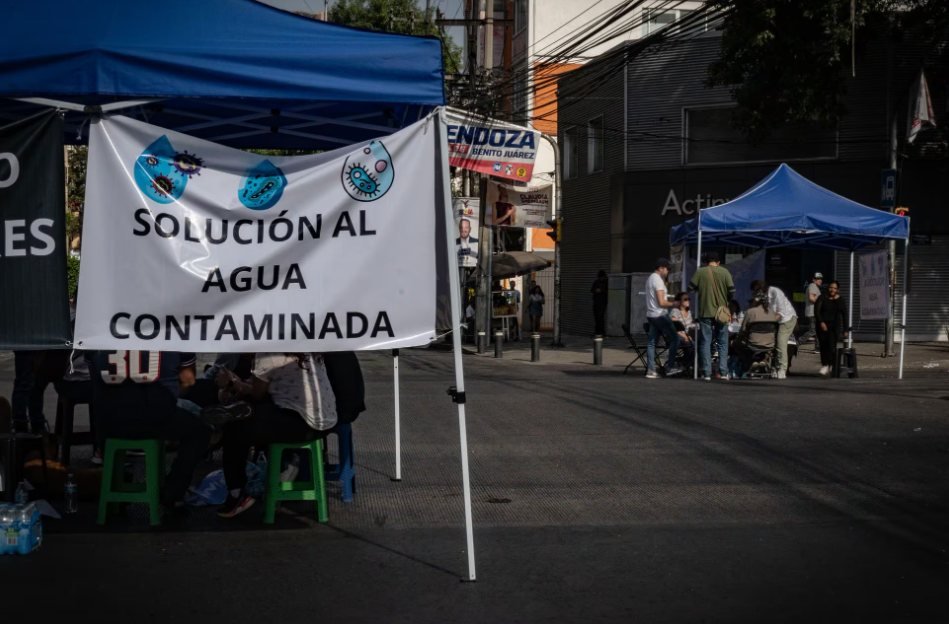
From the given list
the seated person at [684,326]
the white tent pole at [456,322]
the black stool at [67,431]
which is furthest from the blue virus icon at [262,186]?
the seated person at [684,326]

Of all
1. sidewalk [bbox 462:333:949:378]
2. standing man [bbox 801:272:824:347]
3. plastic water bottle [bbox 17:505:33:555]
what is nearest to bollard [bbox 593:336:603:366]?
sidewalk [bbox 462:333:949:378]

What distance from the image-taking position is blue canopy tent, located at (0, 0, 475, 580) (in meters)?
5.99

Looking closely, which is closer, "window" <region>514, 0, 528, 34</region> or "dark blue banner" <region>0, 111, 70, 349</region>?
"dark blue banner" <region>0, 111, 70, 349</region>

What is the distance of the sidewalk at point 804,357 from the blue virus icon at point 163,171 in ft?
45.3

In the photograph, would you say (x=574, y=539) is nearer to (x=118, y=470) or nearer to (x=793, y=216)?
(x=118, y=470)

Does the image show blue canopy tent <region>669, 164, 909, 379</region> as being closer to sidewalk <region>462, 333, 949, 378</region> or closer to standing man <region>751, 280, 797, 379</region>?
standing man <region>751, 280, 797, 379</region>

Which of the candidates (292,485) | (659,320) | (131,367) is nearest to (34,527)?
(131,367)

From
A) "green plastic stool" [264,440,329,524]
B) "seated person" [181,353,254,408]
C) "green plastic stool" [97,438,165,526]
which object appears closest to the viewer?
"green plastic stool" [97,438,165,526]

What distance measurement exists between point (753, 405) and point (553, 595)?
26.9 feet

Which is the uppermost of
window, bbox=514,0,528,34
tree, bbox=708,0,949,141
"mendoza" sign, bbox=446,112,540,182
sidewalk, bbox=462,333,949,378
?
window, bbox=514,0,528,34

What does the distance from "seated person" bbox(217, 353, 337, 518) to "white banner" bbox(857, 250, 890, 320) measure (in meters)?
13.9

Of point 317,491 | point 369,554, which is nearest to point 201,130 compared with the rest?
point 317,491

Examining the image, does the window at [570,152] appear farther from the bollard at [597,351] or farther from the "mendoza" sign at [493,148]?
the bollard at [597,351]

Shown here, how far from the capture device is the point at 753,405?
13492 mm
